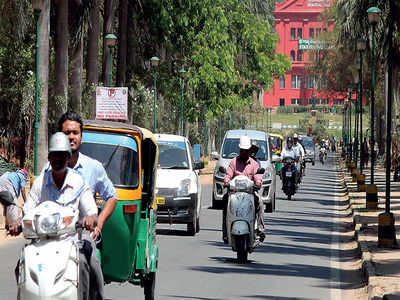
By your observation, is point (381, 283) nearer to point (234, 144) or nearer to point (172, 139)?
point (172, 139)

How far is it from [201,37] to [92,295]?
37.0 m

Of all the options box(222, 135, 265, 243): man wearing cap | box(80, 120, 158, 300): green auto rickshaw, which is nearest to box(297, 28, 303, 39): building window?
box(222, 135, 265, 243): man wearing cap

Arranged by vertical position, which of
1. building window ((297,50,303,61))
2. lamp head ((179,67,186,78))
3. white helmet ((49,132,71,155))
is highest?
building window ((297,50,303,61))

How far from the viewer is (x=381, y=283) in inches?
506

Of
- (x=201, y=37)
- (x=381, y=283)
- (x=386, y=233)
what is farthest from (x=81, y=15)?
(x=381, y=283)

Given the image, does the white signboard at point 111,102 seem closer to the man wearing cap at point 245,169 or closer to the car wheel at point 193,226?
the car wheel at point 193,226

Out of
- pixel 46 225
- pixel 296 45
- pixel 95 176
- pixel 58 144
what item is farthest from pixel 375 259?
pixel 296 45

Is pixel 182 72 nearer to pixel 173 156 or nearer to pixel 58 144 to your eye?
pixel 173 156

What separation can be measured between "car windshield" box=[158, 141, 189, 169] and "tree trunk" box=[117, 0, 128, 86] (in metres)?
19.2

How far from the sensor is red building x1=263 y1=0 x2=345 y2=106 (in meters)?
174

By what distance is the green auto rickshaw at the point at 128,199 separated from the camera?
9484mm

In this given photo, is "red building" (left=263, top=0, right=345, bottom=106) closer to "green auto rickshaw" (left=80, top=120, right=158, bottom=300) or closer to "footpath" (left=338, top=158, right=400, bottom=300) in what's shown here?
"footpath" (left=338, top=158, right=400, bottom=300)

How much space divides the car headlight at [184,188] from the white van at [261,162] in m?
6.44

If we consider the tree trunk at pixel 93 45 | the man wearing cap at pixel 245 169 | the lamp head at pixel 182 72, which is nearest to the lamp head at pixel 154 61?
the lamp head at pixel 182 72
